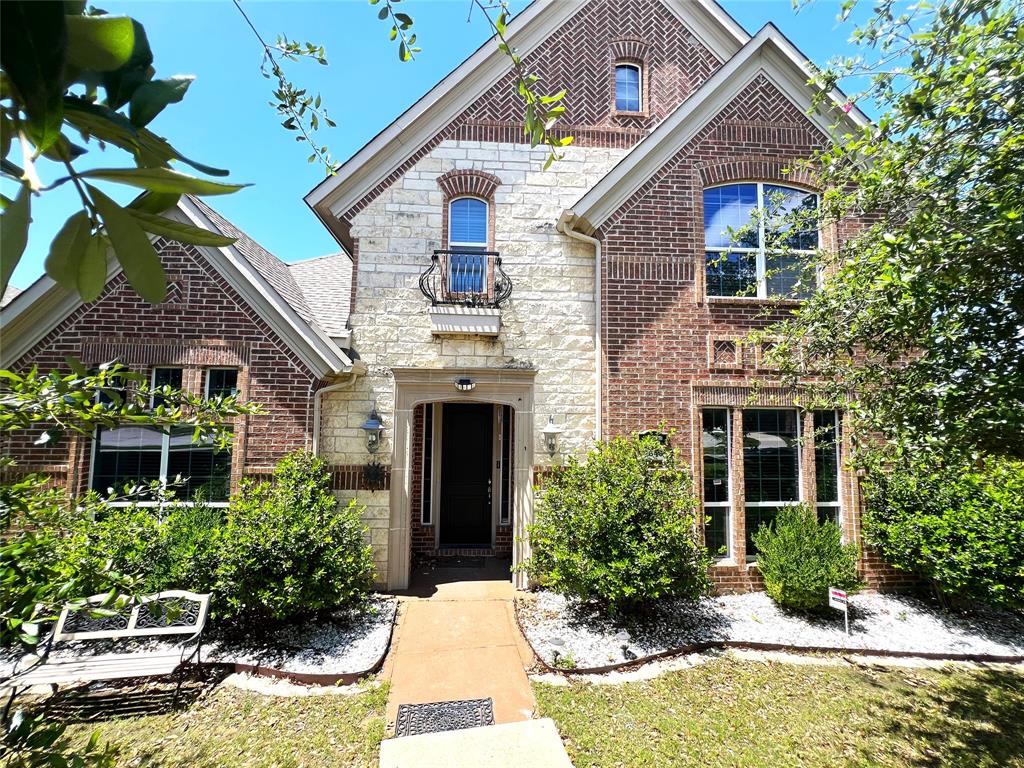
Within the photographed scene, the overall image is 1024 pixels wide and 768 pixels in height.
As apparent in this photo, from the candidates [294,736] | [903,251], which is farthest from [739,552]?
[294,736]

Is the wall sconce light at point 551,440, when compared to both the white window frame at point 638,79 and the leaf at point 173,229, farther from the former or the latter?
the leaf at point 173,229

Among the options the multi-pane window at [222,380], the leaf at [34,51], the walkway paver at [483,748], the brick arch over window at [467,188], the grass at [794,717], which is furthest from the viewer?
the brick arch over window at [467,188]

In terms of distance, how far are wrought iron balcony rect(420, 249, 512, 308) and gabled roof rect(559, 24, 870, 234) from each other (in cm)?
134

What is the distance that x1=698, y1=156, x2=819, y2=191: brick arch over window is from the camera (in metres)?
7.51

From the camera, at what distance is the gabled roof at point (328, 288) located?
305 inches

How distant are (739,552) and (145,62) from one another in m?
8.04

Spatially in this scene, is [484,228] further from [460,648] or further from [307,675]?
A: [307,675]

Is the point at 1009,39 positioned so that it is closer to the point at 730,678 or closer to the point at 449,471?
the point at 730,678

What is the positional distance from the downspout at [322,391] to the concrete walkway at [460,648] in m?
2.66

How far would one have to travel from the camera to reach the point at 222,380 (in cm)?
667

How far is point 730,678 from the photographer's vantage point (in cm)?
508

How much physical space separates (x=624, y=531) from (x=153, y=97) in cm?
595

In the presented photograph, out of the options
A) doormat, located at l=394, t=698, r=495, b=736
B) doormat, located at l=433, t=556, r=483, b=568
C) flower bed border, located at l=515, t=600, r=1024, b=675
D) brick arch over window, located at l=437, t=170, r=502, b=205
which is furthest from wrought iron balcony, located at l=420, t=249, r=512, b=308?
doormat, located at l=394, t=698, r=495, b=736

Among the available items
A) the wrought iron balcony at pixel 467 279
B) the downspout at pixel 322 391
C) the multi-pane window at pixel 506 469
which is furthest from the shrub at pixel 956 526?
the downspout at pixel 322 391
